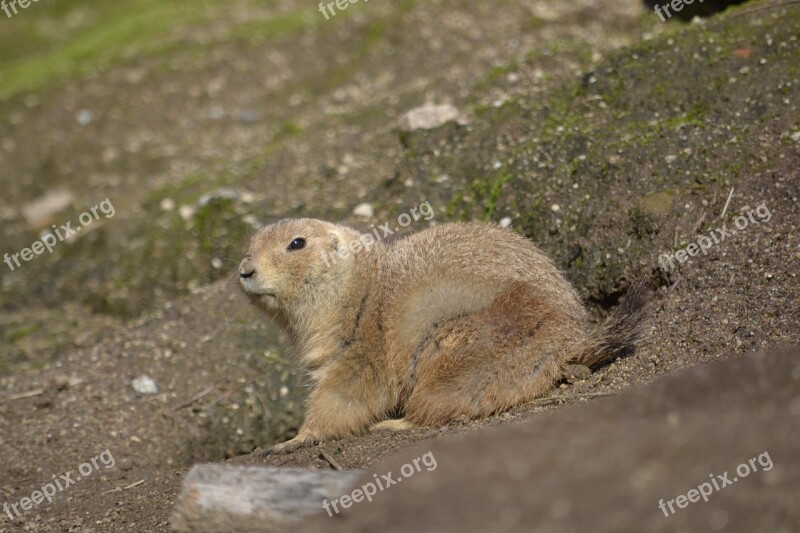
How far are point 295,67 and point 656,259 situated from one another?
807cm

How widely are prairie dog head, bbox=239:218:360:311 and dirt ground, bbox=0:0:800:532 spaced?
1.21 meters

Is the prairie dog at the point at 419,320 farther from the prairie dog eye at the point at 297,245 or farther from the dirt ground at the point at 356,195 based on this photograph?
the dirt ground at the point at 356,195

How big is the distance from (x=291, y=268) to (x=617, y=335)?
8.00 feet

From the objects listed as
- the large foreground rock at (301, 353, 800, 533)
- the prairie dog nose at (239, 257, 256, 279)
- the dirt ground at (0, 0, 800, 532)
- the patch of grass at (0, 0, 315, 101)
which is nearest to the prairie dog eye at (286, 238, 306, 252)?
the prairie dog nose at (239, 257, 256, 279)

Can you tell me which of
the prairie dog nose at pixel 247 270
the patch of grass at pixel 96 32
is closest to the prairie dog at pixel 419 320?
the prairie dog nose at pixel 247 270

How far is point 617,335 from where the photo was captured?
6.01 m

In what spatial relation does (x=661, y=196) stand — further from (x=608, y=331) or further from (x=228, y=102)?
(x=228, y=102)

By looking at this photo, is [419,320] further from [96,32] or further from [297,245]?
[96,32]

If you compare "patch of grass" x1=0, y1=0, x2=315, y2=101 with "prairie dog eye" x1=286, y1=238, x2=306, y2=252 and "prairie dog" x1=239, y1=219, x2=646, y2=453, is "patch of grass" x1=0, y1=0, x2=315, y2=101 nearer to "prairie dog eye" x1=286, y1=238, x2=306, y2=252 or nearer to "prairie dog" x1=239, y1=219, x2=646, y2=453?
"prairie dog eye" x1=286, y1=238, x2=306, y2=252

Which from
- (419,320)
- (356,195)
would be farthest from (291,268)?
(356,195)

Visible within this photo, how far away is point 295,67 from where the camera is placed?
13461 millimetres

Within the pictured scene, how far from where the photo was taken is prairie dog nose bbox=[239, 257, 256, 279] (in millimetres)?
6531

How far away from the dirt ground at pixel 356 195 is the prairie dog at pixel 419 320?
0.24 m

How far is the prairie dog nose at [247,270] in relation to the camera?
257 inches
